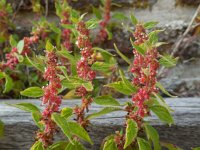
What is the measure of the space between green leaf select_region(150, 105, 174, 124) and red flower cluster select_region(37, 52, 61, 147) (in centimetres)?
23

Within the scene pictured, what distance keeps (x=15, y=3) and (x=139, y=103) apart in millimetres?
1124

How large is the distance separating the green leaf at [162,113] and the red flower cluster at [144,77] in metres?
0.02

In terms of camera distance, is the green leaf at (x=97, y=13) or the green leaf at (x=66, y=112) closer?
the green leaf at (x=66, y=112)

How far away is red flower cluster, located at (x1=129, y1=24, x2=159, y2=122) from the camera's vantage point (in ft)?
3.49

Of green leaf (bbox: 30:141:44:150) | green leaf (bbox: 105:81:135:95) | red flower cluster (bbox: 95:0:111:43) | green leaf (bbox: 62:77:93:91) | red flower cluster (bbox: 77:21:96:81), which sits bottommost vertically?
green leaf (bbox: 30:141:44:150)

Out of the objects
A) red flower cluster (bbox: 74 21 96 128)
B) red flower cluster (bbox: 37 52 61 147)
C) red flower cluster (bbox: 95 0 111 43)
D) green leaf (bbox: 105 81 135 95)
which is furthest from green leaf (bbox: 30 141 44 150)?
red flower cluster (bbox: 95 0 111 43)

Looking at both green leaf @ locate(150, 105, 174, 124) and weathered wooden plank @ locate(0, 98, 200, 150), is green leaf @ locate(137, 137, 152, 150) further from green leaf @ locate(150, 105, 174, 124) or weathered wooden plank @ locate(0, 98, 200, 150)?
weathered wooden plank @ locate(0, 98, 200, 150)

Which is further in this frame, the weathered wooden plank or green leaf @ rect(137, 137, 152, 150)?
the weathered wooden plank

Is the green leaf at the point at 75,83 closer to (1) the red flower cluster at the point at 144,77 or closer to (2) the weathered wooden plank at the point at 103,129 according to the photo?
(1) the red flower cluster at the point at 144,77

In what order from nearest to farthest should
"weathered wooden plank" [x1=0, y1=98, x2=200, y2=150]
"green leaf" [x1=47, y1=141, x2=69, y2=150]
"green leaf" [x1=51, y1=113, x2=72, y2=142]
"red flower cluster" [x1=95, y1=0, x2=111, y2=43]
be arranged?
"green leaf" [x1=51, y1=113, x2=72, y2=142]
"green leaf" [x1=47, y1=141, x2=69, y2=150]
"weathered wooden plank" [x1=0, y1=98, x2=200, y2=150]
"red flower cluster" [x1=95, y1=0, x2=111, y2=43]

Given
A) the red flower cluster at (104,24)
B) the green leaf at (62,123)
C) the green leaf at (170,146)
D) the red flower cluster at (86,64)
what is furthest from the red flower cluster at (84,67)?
the red flower cluster at (104,24)

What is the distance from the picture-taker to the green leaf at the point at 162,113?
112 cm

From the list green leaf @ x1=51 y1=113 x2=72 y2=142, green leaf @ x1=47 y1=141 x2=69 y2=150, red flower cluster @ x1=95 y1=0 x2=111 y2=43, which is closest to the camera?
green leaf @ x1=51 y1=113 x2=72 y2=142

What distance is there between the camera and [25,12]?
2057 mm
